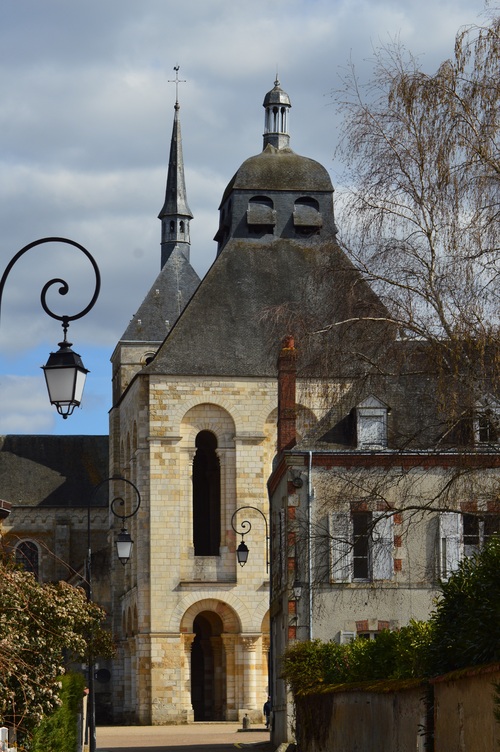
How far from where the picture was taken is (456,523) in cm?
3041

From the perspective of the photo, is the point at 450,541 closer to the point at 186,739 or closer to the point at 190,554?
the point at 186,739

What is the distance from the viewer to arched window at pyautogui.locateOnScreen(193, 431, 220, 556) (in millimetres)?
52875

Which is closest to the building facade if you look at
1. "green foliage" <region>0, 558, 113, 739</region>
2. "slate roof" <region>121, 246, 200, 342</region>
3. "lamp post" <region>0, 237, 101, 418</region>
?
"green foliage" <region>0, 558, 113, 739</region>

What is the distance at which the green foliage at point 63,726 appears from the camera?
64.1 ft

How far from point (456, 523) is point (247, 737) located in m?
9.24

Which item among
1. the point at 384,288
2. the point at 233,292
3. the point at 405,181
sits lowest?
the point at 384,288

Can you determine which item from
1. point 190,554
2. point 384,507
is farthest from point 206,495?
point 384,507

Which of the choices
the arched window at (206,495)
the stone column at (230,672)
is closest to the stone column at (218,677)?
the stone column at (230,672)

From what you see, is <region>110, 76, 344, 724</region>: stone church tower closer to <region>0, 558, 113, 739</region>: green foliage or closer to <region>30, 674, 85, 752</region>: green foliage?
<region>0, 558, 113, 739</region>: green foliage

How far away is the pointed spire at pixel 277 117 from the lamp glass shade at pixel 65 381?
1788 inches

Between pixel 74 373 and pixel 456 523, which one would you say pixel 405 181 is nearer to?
pixel 74 373

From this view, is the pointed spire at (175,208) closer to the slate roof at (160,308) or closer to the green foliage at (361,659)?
the slate roof at (160,308)

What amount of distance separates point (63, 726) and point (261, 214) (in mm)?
34691

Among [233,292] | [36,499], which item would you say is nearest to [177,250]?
[36,499]
